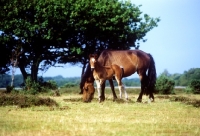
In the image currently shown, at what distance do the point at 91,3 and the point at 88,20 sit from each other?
1646mm

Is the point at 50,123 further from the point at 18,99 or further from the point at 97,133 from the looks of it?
the point at 18,99

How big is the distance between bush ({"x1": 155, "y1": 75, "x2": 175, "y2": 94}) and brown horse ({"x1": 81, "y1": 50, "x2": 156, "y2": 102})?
41.8ft

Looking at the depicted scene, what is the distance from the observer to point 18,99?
1597 centimetres

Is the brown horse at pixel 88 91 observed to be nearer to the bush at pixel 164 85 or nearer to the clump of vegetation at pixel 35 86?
the clump of vegetation at pixel 35 86

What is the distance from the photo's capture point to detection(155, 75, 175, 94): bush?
31.8 metres

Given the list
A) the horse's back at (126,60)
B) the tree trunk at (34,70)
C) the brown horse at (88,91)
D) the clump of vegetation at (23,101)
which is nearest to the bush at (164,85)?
the tree trunk at (34,70)

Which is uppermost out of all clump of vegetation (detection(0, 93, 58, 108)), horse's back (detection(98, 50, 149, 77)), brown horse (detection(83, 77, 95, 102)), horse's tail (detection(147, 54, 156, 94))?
horse's back (detection(98, 50, 149, 77))

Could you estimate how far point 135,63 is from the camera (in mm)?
19312

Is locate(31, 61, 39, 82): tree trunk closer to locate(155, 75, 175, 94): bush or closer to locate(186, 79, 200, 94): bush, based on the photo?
locate(155, 75, 175, 94): bush

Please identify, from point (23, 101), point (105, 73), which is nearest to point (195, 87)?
point (105, 73)

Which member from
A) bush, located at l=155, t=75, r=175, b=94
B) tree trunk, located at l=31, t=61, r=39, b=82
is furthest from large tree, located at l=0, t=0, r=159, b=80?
bush, located at l=155, t=75, r=175, b=94

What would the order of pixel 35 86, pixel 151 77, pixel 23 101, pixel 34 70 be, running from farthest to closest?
pixel 34 70
pixel 35 86
pixel 151 77
pixel 23 101

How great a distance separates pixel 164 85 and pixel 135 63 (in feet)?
43.9

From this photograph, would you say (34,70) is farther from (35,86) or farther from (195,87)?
(195,87)
